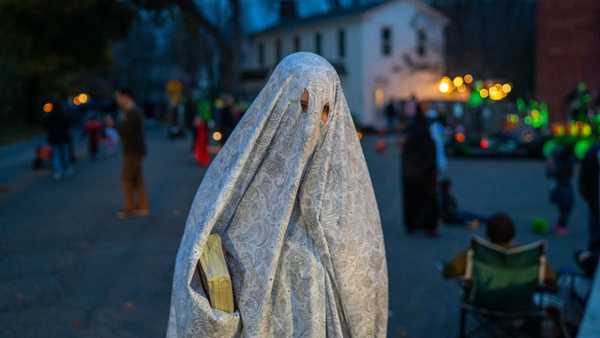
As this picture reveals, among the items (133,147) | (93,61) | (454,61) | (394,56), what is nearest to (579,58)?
(454,61)

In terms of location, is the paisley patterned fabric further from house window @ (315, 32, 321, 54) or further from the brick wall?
house window @ (315, 32, 321, 54)

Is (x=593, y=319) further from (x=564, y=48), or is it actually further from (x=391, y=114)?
(x=391, y=114)

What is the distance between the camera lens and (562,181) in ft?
36.1

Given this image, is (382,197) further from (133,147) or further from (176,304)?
(176,304)

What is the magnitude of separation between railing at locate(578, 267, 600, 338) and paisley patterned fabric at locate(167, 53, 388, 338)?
7.40ft

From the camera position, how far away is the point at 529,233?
1112 centimetres

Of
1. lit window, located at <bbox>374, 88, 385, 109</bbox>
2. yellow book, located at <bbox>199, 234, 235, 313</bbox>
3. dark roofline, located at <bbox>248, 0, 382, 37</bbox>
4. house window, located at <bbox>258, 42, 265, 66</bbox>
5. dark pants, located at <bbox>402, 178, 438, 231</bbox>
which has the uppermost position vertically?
dark roofline, located at <bbox>248, 0, 382, 37</bbox>

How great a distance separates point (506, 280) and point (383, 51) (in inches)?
1493

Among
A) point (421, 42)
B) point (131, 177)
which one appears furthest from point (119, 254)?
point (421, 42)

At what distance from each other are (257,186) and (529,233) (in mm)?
8833

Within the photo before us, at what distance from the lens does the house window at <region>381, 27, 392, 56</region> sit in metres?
42.7

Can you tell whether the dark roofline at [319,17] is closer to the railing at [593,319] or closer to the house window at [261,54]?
the house window at [261,54]

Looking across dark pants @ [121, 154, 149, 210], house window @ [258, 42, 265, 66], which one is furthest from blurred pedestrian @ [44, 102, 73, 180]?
house window @ [258, 42, 265, 66]

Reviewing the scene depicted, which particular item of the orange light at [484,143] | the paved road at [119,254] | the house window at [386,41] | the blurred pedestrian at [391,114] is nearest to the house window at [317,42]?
the house window at [386,41]
